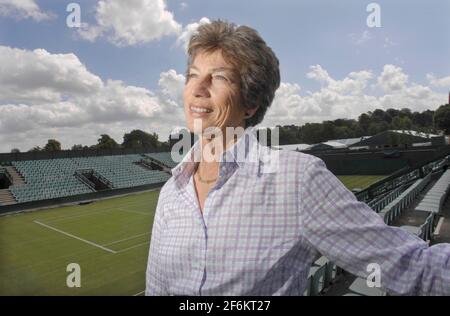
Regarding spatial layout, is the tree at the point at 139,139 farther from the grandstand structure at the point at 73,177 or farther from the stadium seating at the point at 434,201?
the stadium seating at the point at 434,201

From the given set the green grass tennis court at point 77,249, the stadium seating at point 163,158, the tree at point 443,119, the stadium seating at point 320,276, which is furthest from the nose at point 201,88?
the tree at point 443,119

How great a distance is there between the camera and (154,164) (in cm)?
2653

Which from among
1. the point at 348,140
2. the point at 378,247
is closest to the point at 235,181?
the point at 378,247

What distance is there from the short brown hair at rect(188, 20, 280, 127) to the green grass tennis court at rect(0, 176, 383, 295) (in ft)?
17.2

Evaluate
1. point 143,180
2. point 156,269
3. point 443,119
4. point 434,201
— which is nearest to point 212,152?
point 156,269

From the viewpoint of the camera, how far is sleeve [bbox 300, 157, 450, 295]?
0.76 meters

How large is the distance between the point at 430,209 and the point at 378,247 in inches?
324

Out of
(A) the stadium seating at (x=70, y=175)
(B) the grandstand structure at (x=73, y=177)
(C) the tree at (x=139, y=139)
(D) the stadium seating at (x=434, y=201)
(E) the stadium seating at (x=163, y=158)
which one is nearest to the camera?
(D) the stadium seating at (x=434, y=201)

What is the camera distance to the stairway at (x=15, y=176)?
19444mm

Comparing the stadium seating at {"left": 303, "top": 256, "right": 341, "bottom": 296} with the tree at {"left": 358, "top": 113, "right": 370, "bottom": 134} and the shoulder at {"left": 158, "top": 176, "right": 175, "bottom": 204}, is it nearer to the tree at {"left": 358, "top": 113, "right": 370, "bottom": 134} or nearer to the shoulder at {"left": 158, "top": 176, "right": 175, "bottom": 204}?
the shoulder at {"left": 158, "top": 176, "right": 175, "bottom": 204}

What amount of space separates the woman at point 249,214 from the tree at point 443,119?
144 feet

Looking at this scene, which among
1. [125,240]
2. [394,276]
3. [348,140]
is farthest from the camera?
[348,140]

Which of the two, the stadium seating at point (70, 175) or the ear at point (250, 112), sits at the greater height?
the ear at point (250, 112)
